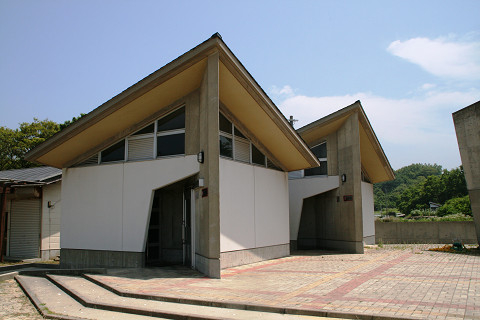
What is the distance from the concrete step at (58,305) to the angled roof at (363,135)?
1217cm

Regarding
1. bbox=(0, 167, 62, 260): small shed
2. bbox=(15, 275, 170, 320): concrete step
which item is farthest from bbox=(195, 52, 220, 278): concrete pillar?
bbox=(0, 167, 62, 260): small shed

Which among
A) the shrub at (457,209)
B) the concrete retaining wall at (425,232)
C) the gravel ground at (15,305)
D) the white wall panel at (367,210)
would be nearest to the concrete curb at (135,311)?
the gravel ground at (15,305)

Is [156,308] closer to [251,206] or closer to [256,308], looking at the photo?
[256,308]

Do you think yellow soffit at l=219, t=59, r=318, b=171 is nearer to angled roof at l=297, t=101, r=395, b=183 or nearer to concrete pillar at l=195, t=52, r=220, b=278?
concrete pillar at l=195, t=52, r=220, b=278

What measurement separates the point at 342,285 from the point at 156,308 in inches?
166

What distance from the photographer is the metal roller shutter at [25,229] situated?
17203 millimetres

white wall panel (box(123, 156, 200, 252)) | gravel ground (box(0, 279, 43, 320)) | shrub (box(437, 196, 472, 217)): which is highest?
white wall panel (box(123, 156, 200, 252))

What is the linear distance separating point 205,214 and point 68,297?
387cm

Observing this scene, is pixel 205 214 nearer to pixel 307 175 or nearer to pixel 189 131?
pixel 189 131

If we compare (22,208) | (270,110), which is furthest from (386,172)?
(22,208)

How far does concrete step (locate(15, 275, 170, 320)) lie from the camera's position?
694 centimetres

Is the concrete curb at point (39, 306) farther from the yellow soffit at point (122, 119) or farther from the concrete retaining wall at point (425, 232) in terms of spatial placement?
the concrete retaining wall at point (425, 232)

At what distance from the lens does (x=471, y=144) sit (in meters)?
15.0

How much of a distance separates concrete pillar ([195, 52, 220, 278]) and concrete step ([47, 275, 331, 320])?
2.60 m
